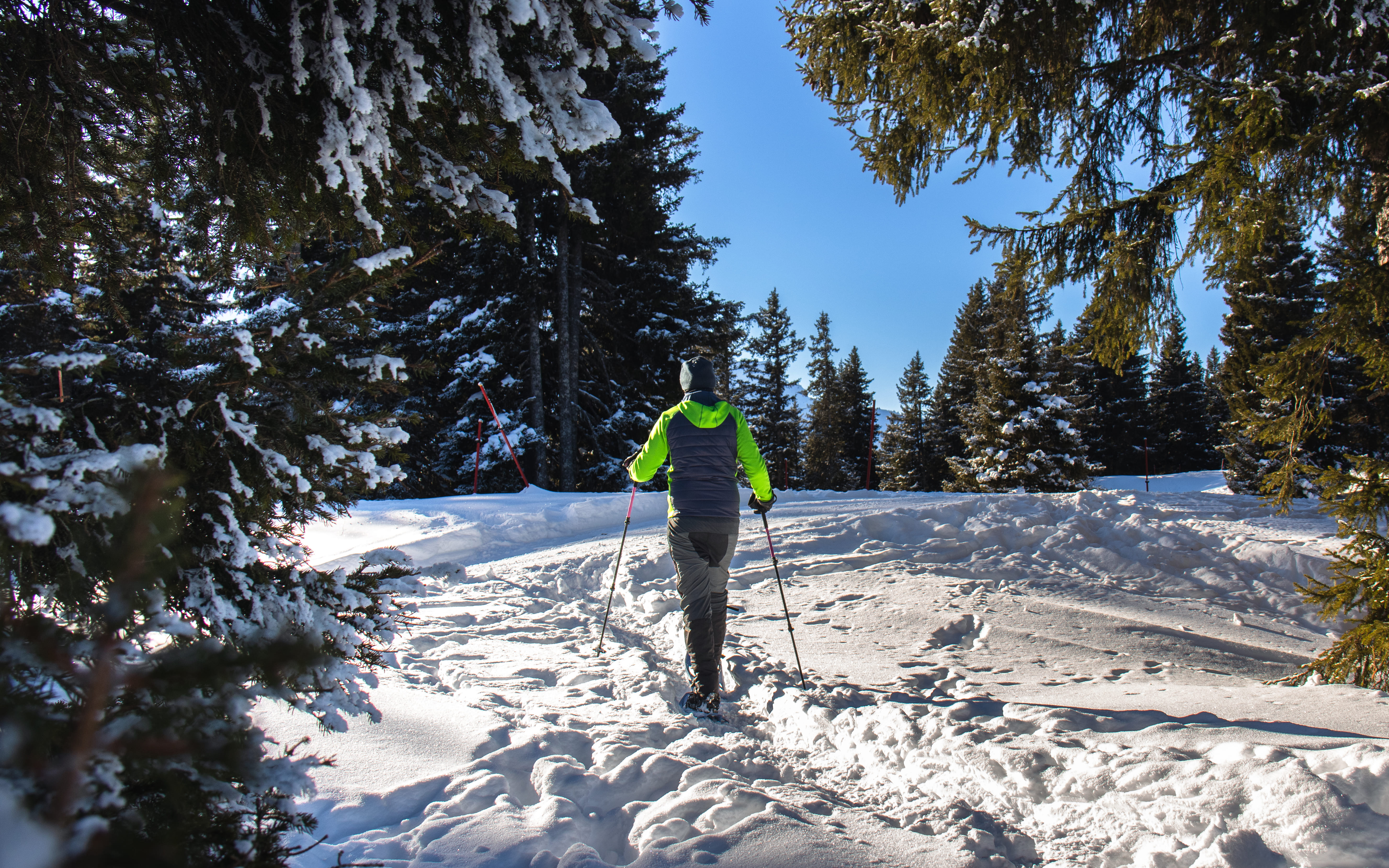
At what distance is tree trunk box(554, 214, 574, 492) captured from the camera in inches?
678

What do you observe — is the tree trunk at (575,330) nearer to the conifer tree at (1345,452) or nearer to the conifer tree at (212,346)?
the conifer tree at (212,346)

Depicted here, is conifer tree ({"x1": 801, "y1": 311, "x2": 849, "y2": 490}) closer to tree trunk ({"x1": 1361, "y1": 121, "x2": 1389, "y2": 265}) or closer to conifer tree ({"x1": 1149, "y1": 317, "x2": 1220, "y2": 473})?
conifer tree ({"x1": 1149, "y1": 317, "x2": 1220, "y2": 473})

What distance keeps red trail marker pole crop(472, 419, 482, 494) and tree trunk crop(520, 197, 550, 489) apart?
4.61 feet

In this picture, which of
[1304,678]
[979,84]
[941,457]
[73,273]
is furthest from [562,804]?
[941,457]

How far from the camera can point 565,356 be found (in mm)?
17672

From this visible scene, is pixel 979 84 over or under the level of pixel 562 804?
over

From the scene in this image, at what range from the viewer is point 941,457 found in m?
38.8

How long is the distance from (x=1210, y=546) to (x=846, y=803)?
6734mm

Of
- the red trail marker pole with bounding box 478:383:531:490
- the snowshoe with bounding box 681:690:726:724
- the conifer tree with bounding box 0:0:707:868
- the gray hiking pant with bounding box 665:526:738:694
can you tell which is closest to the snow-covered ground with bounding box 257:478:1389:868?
the snowshoe with bounding box 681:690:726:724

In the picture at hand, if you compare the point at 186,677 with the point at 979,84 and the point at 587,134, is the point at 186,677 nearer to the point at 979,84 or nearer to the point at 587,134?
the point at 587,134

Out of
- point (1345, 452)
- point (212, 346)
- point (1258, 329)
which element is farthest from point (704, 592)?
point (1258, 329)

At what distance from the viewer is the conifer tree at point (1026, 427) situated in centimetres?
2448

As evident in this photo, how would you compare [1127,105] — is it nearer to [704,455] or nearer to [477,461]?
[704,455]

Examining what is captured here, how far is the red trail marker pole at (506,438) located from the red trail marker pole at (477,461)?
47 centimetres
